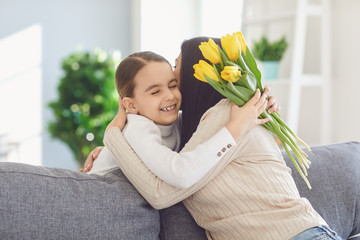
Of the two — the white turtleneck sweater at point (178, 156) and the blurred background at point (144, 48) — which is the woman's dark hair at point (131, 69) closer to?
the white turtleneck sweater at point (178, 156)

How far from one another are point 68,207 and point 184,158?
31 centimetres

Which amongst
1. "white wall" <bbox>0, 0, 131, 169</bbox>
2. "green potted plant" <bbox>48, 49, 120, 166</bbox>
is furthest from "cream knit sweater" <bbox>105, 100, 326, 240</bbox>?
"white wall" <bbox>0, 0, 131, 169</bbox>

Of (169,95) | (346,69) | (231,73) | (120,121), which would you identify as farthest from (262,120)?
(346,69)

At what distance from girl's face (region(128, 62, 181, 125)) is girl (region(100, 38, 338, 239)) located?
15 cm

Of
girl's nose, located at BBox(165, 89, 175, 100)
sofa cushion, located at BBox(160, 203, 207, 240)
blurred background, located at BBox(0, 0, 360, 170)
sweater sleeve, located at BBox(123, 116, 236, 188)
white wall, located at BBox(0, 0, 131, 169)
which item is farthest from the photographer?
white wall, located at BBox(0, 0, 131, 169)

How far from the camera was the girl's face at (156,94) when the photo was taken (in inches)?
51.3

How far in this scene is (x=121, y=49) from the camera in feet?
17.7

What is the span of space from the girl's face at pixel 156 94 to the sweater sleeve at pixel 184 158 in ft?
0.58

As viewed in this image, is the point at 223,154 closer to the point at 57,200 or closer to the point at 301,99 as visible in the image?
the point at 57,200

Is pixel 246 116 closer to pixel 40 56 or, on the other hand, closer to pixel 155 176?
pixel 155 176

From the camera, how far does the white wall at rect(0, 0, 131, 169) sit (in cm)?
495

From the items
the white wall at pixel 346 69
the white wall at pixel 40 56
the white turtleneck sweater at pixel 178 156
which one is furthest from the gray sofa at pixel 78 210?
the white wall at pixel 40 56

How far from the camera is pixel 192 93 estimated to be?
1.29 meters

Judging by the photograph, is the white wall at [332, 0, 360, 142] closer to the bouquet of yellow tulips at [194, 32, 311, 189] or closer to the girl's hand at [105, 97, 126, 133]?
the bouquet of yellow tulips at [194, 32, 311, 189]
